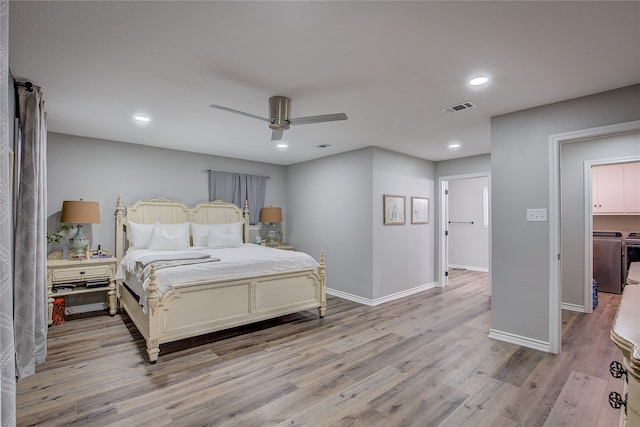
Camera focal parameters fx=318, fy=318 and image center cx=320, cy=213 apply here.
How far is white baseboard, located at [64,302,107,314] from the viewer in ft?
13.8

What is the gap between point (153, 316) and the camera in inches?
115

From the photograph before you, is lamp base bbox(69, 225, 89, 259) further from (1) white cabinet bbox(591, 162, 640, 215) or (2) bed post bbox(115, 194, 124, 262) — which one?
(1) white cabinet bbox(591, 162, 640, 215)

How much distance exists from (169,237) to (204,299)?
1.75 m

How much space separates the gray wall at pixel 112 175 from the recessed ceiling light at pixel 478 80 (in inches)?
170

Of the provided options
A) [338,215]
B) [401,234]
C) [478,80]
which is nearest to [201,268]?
[338,215]

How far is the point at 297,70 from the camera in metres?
2.41

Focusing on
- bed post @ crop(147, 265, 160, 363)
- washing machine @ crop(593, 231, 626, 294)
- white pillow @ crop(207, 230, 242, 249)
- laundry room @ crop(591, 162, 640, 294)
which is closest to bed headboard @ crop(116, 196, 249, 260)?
white pillow @ crop(207, 230, 242, 249)

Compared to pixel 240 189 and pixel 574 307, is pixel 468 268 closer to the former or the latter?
pixel 574 307

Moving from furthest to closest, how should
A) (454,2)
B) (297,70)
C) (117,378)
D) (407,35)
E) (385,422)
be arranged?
(117,378), (297,70), (385,422), (407,35), (454,2)

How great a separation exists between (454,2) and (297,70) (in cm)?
115

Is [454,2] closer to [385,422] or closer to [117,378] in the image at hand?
[385,422]

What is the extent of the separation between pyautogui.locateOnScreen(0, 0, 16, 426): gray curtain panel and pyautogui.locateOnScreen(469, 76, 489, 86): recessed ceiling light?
9.01ft

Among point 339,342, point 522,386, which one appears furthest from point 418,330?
point 522,386

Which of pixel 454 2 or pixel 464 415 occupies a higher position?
pixel 454 2
